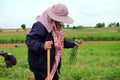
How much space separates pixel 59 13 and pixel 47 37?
371 mm

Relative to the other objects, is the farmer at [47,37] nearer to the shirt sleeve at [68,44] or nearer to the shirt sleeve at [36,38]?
the shirt sleeve at [36,38]

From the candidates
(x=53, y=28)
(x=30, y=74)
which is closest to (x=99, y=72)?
(x=30, y=74)

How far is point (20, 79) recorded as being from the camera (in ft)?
35.0

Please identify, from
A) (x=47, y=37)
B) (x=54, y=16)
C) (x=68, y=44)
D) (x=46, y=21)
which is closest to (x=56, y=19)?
(x=54, y=16)

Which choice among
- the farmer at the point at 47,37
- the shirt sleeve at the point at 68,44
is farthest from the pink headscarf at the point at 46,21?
the shirt sleeve at the point at 68,44

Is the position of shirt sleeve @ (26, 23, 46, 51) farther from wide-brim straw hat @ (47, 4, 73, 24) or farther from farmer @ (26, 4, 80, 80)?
wide-brim straw hat @ (47, 4, 73, 24)

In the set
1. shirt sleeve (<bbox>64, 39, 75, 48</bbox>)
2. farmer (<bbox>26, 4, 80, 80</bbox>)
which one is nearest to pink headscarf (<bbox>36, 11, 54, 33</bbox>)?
farmer (<bbox>26, 4, 80, 80</bbox>)

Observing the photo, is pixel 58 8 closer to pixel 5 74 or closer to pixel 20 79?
pixel 20 79

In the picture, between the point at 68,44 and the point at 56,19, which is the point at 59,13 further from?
the point at 68,44

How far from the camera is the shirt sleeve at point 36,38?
5.40m

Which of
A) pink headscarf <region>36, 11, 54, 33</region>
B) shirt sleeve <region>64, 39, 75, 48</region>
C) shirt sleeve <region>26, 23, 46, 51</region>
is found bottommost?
shirt sleeve <region>64, 39, 75, 48</region>

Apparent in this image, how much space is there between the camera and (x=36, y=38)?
552cm

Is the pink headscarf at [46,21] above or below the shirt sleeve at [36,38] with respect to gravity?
above

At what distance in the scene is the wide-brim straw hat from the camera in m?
5.54
